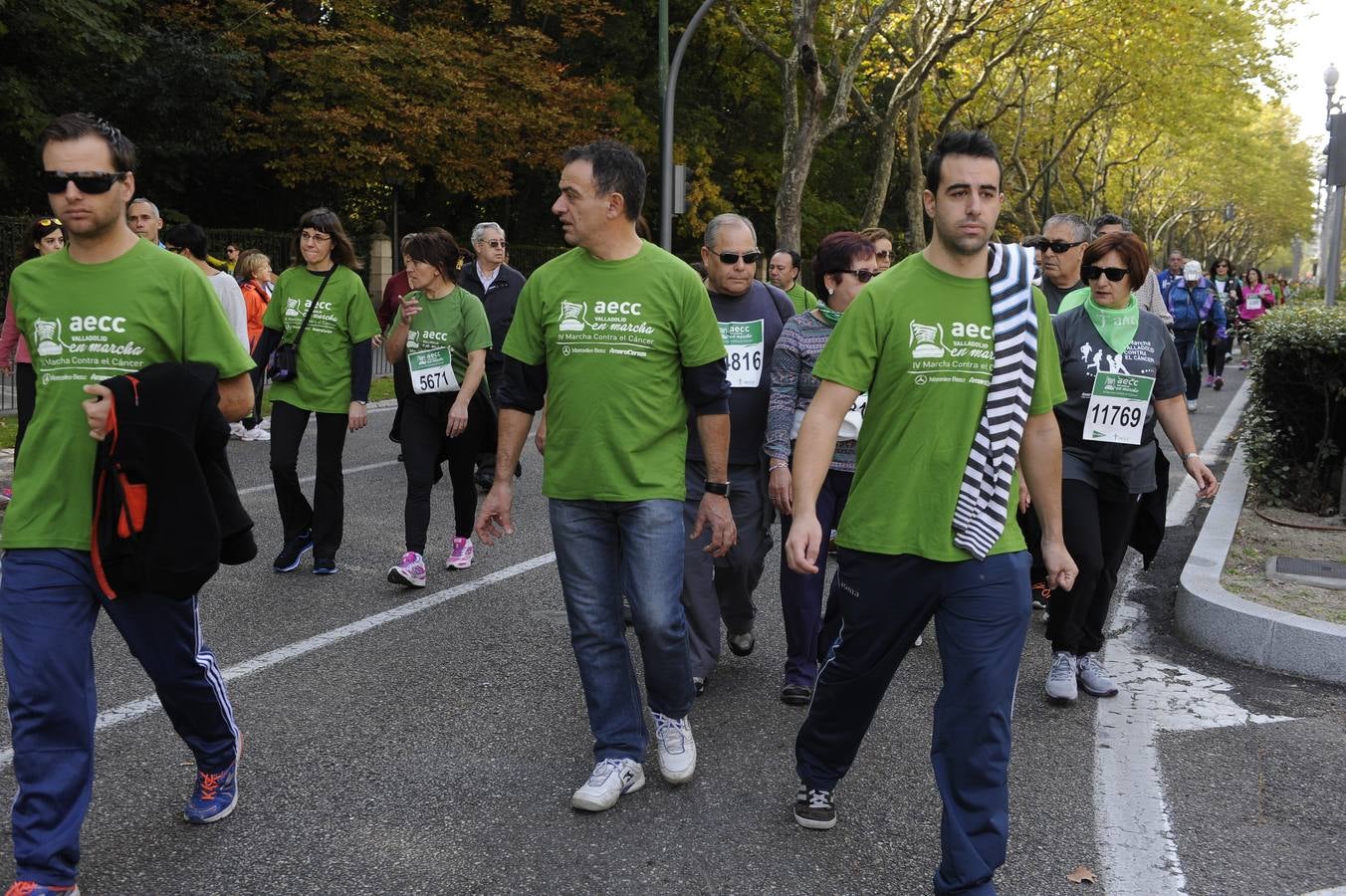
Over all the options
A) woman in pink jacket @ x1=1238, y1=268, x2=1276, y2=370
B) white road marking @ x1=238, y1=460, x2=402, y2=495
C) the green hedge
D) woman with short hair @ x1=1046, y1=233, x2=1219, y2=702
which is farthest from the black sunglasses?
woman in pink jacket @ x1=1238, y1=268, x2=1276, y2=370

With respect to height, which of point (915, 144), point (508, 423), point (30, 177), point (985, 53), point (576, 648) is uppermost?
point (985, 53)

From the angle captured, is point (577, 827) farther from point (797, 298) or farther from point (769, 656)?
point (797, 298)

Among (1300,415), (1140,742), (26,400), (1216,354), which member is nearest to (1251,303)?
(1216,354)

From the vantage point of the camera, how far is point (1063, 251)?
6.22 metres

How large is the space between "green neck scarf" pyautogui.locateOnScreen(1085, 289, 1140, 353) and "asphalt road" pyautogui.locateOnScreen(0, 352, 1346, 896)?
1374 mm

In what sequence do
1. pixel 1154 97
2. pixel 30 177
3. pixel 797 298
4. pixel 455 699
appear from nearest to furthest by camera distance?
pixel 455 699
pixel 797 298
pixel 30 177
pixel 1154 97

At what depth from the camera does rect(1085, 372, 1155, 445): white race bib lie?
493cm

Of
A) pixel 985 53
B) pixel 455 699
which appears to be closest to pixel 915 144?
pixel 985 53

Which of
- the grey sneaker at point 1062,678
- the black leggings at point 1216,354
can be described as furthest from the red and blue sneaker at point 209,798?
the black leggings at point 1216,354

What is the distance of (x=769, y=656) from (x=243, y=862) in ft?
8.54

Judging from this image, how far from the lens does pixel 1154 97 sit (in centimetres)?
3397

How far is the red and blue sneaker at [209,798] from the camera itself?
12.1ft

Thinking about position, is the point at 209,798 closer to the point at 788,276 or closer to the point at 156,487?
the point at 156,487

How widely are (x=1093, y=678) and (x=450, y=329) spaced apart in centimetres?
361
